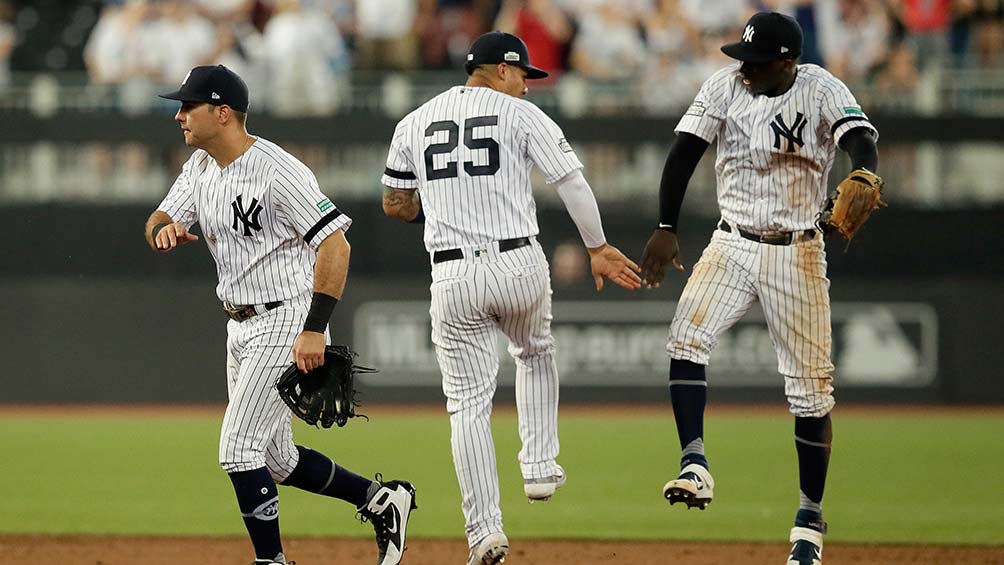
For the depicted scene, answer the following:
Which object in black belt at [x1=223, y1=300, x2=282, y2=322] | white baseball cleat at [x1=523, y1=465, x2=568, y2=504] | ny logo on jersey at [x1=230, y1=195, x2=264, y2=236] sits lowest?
white baseball cleat at [x1=523, y1=465, x2=568, y2=504]

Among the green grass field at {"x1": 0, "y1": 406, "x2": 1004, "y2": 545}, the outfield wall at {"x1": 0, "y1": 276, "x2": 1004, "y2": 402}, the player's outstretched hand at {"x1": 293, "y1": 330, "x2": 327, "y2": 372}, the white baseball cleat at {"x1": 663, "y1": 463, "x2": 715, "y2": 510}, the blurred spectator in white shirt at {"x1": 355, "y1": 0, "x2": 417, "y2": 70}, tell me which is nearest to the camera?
the player's outstretched hand at {"x1": 293, "y1": 330, "x2": 327, "y2": 372}

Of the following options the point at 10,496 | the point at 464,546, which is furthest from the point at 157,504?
the point at 464,546

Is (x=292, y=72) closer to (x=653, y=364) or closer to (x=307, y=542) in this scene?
(x=653, y=364)

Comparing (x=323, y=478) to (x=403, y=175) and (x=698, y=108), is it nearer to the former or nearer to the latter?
(x=403, y=175)

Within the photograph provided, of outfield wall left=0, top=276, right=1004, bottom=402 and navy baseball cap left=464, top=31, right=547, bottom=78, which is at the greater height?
navy baseball cap left=464, top=31, right=547, bottom=78

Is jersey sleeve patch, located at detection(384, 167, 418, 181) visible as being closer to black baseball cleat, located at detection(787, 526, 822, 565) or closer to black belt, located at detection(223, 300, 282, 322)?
black belt, located at detection(223, 300, 282, 322)

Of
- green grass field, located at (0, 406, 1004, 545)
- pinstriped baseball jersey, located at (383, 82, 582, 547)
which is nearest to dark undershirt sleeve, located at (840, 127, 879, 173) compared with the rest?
pinstriped baseball jersey, located at (383, 82, 582, 547)

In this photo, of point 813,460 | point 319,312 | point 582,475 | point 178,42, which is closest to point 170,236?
point 319,312

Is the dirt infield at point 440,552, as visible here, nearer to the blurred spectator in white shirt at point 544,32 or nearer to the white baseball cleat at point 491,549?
the white baseball cleat at point 491,549

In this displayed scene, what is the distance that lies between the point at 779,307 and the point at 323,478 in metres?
2.13

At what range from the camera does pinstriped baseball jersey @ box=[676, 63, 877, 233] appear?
6180 millimetres

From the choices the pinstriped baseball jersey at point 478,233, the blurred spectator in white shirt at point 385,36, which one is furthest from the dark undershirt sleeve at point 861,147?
the blurred spectator in white shirt at point 385,36

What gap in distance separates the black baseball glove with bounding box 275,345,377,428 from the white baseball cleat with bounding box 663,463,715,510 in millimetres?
1355

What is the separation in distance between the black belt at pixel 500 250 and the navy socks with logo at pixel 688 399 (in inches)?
34.4
